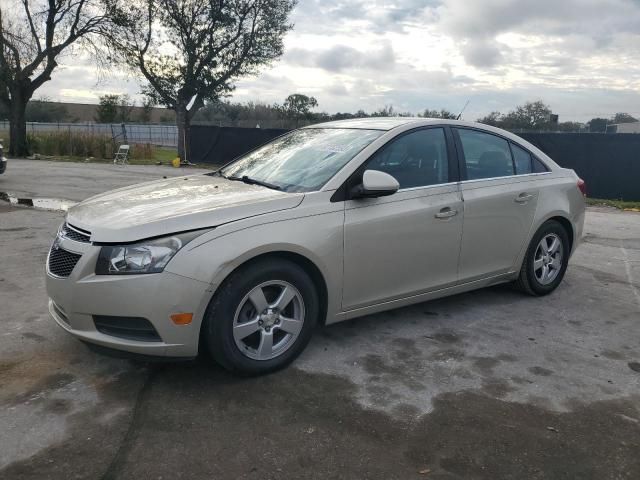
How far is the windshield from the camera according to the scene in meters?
3.95

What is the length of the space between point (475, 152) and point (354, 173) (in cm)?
143

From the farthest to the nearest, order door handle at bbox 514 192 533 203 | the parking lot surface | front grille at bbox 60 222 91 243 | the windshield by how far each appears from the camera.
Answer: door handle at bbox 514 192 533 203 → the windshield → front grille at bbox 60 222 91 243 → the parking lot surface

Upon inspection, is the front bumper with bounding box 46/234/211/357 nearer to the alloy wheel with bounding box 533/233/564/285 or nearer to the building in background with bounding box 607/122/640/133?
the alloy wheel with bounding box 533/233/564/285

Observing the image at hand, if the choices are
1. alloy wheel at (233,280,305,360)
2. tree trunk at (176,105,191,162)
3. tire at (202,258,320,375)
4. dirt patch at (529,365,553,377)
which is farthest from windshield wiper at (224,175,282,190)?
tree trunk at (176,105,191,162)

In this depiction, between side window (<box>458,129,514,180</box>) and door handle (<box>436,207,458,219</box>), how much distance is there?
1.38 feet

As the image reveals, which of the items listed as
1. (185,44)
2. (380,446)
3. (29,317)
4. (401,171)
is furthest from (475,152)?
(185,44)

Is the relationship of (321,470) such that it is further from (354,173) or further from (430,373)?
(354,173)

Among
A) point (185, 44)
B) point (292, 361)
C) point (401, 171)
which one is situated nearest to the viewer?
point (292, 361)

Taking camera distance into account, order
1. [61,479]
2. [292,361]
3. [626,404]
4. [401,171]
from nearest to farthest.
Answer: [61,479]
[626,404]
[292,361]
[401,171]

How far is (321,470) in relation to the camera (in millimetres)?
2631

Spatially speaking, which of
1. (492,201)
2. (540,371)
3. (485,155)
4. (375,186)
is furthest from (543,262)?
(375,186)

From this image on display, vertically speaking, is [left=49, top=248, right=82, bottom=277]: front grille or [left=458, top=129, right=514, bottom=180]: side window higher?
[left=458, top=129, right=514, bottom=180]: side window

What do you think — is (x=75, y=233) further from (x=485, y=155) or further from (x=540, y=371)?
(x=485, y=155)

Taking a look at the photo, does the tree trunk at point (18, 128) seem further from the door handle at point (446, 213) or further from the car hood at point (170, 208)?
the door handle at point (446, 213)
